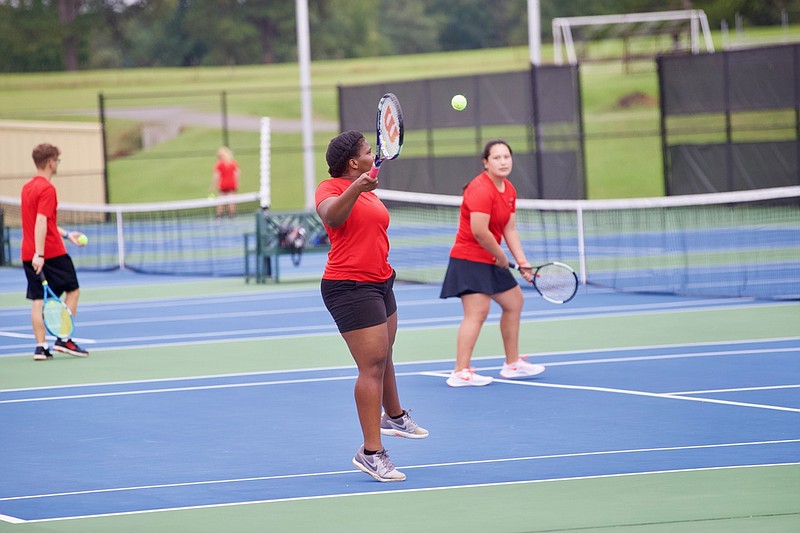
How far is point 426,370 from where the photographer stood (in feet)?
35.2

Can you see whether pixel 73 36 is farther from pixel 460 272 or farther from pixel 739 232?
pixel 460 272

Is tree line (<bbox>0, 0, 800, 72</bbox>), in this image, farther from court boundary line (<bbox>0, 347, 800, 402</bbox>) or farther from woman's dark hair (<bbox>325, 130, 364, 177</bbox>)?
woman's dark hair (<bbox>325, 130, 364, 177</bbox>)

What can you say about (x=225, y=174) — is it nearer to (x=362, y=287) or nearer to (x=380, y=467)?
(x=362, y=287)

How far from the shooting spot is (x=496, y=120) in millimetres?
29500

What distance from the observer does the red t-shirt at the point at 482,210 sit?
31.1 feet

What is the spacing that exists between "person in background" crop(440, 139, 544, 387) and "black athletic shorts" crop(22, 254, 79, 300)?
367 cm

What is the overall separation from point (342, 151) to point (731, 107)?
69.4ft

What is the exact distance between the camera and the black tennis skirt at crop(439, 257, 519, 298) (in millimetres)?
9664

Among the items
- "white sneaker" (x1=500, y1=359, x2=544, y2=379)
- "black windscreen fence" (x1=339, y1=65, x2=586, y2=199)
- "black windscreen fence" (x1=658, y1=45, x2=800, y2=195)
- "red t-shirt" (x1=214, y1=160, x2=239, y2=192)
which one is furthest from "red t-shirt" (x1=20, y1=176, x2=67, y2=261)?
"red t-shirt" (x1=214, y1=160, x2=239, y2=192)

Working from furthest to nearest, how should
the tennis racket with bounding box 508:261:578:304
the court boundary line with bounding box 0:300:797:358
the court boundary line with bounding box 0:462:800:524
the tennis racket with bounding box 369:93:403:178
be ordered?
the court boundary line with bounding box 0:300:797:358
the tennis racket with bounding box 508:261:578:304
the tennis racket with bounding box 369:93:403:178
the court boundary line with bounding box 0:462:800:524

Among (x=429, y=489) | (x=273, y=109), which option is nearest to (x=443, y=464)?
(x=429, y=489)

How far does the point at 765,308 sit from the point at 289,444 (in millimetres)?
7202

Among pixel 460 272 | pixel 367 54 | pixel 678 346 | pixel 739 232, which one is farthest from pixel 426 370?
pixel 367 54

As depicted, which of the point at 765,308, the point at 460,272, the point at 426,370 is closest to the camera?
the point at 460,272
